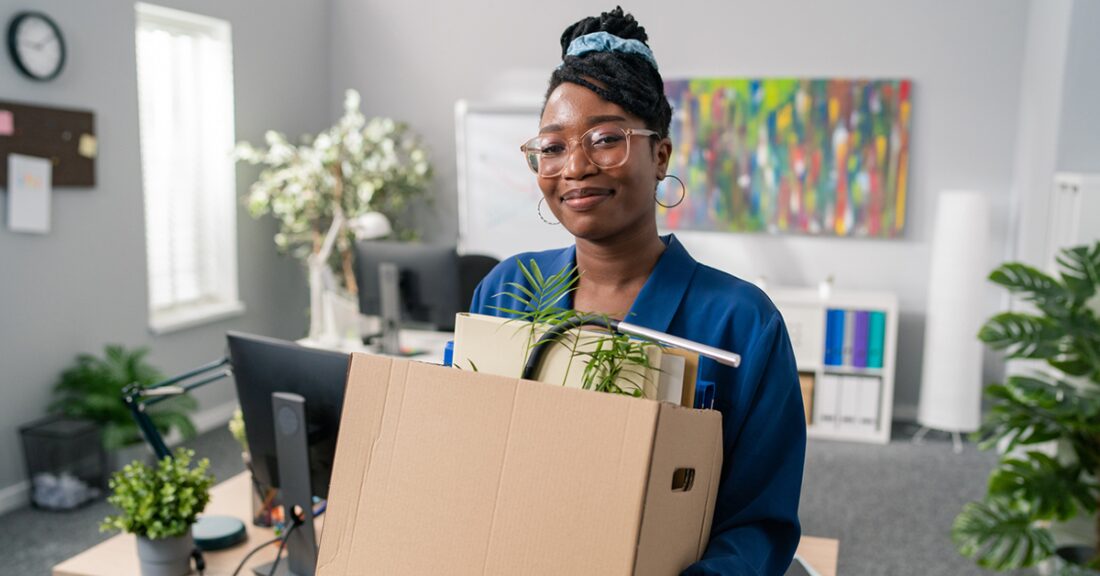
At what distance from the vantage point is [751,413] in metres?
1.04

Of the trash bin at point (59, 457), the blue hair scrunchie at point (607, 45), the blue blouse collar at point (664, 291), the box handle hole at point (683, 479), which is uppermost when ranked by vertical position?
the blue hair scrunchie at point (607, 45)

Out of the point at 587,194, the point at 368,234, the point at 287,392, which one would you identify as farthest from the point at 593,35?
the point at 368,234

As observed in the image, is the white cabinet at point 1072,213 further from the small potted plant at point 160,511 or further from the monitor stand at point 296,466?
the small potted plant at point 160,511

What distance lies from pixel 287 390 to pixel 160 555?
38 centimetres

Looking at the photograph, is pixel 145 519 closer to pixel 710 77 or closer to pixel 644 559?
pixel 644 559

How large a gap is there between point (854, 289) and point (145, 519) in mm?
4261

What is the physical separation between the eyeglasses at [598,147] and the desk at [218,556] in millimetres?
1069

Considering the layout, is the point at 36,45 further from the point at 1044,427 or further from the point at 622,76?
the point at 1044,427

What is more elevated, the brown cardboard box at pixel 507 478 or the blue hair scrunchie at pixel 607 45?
the blue hair scrunchie at pixel 607 45

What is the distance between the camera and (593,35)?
3.60 ft

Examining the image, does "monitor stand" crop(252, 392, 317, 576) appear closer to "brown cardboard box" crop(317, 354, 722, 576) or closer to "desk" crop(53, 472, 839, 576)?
"desk" crop(53, 472, 839, 576)

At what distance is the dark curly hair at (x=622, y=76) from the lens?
3.51 ft

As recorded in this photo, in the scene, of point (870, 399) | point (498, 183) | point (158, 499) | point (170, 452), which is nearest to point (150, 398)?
point (170, 452)

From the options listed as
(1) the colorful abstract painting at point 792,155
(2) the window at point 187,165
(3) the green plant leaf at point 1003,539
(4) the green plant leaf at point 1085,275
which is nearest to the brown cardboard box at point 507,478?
(3) the green plant leaf at point 1003,539
